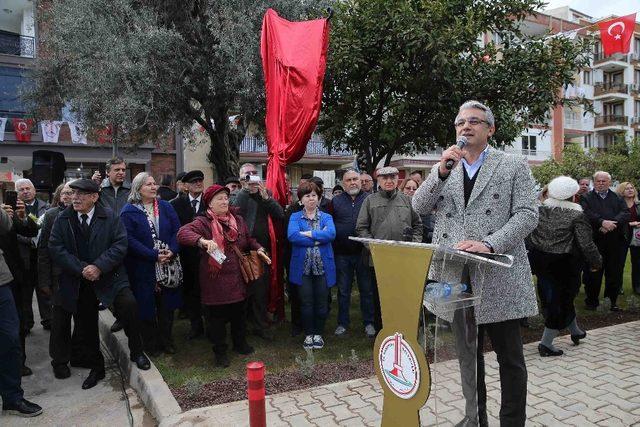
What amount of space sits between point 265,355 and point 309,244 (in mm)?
1323

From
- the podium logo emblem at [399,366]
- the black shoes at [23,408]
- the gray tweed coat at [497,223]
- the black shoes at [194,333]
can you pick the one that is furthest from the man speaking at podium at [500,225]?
the black shoes at [194,333]

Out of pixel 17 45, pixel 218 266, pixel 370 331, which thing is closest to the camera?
pixel 218 266

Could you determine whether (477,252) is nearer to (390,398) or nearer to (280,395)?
(390,398)

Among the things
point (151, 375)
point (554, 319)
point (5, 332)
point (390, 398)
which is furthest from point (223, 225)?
point (554, 319)

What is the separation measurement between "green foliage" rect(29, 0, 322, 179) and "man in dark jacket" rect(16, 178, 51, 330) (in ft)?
8.85

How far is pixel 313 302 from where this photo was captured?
18.1ft

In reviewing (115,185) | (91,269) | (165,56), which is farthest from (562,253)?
(165,56)

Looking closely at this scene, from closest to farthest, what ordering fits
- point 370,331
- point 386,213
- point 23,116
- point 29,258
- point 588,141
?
point 386,213 < point 370,331 < point 29,258 < point 23,116 < point 588,141

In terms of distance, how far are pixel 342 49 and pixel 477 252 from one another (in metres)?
5.93

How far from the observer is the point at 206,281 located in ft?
16.3

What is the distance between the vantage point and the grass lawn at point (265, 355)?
474 centimetres

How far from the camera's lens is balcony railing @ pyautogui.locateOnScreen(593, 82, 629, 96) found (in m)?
47.7

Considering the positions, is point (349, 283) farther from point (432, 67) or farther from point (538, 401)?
point (432, 67)

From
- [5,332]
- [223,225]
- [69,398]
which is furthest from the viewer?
[223,225]
